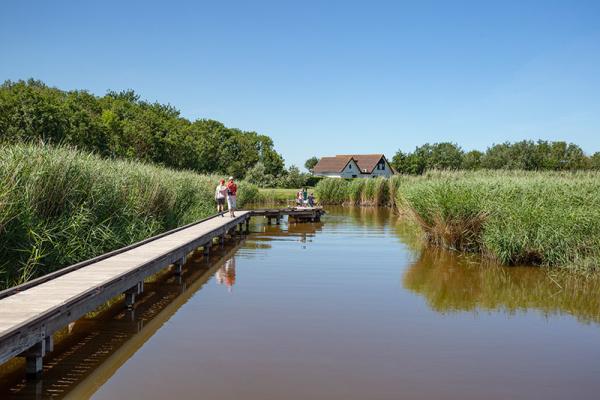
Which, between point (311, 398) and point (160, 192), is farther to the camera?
point (160, 192)

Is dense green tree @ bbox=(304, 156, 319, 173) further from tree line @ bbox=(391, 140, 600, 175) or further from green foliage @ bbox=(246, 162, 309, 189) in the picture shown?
green foliage @ bbox=(246, 162, 309, 189)

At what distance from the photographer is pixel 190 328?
8.27 metres

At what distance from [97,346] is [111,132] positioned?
37.6m

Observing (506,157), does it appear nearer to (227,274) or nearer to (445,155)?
(445,155)

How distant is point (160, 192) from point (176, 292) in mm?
5281

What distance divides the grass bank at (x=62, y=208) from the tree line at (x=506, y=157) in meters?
57.7

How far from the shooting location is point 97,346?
7.30 metres

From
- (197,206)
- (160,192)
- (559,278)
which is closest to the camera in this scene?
(559,278)

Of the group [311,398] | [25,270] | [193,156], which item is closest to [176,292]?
[25,270]

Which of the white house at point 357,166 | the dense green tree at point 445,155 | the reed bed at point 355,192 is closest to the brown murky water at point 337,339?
the reed bed at point 355,192

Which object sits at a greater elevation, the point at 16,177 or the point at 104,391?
the point at 16,177

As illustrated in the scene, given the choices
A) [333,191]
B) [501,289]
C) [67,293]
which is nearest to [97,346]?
[67,293]

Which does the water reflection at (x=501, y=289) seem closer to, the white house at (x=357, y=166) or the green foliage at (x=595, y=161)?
the green foliage at (x=595, y=161)

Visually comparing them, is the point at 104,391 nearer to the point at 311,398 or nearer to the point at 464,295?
the point at 311,398
